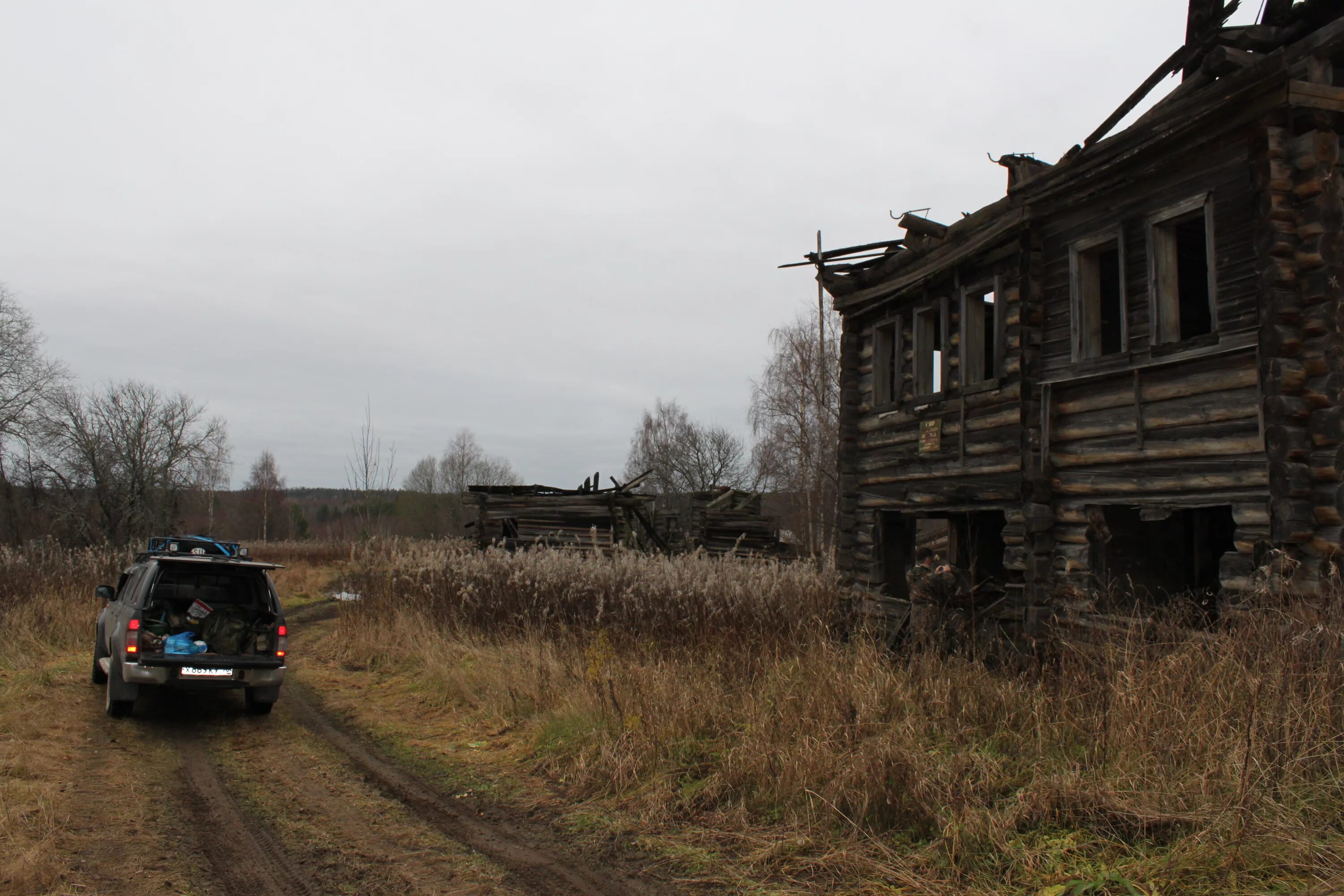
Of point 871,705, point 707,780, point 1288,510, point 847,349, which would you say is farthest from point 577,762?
point 847,349

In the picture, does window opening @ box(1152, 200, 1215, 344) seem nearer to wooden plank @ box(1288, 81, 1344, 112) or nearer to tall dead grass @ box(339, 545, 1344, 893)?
wooden plank @ box(1288, 81, 1344, 112)

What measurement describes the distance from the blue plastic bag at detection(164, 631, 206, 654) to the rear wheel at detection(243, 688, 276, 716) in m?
0.69

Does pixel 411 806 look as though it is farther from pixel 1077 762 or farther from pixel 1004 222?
pixel 1004 222

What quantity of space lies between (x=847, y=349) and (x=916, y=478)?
2962 mm

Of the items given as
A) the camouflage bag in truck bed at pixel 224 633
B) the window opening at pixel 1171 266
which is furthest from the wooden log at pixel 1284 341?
the camouflage bag in truck bed at pixel 224 633

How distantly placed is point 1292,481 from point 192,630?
11.2 metres

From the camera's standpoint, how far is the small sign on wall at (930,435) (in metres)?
12.3

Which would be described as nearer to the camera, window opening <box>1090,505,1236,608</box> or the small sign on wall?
window opening <box>1090,505,1236,608</box>

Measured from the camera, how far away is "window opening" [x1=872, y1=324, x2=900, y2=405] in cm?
1422

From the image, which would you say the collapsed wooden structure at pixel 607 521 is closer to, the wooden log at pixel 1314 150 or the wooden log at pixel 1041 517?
the wooden log at pixel 1041 517

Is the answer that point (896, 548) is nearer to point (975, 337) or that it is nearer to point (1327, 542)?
point (975, 337)

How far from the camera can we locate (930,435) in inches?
492

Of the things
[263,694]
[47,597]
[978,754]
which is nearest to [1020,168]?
[978,754]

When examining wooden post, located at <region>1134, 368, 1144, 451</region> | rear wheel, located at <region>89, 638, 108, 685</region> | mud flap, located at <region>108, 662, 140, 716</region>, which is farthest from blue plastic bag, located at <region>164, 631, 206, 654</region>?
wooden post, located at <region>1134, 368, 1144, 451</region>
